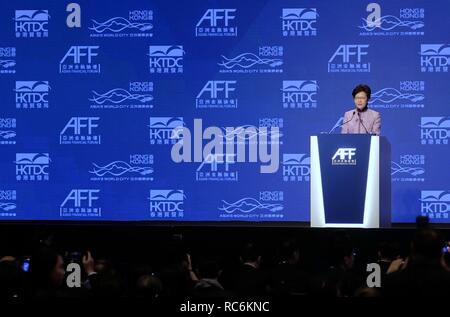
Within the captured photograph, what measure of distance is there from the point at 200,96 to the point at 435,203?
3.17 meters

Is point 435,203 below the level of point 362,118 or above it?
below

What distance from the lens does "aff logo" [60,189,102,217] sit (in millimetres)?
10305

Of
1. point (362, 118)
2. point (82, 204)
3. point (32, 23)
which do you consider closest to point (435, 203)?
point (362, 118)

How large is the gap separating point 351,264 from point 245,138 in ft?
13.5

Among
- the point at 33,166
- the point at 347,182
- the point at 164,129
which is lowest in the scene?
the point at 347,182

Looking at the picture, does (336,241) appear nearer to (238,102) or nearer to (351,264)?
(351,264)

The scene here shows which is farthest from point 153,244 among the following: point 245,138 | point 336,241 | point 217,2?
point 217,2

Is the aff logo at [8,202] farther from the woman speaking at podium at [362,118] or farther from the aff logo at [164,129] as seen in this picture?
the woman speaking at podium at [362,118]

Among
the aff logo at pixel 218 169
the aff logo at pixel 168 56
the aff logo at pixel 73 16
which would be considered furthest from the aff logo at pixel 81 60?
the aff logo at pixel 218 169

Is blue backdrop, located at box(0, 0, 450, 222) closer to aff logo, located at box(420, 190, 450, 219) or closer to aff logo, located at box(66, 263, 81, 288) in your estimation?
aff logo, located at box(420, 190, 450, 219)

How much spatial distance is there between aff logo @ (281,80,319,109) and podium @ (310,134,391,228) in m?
3.36

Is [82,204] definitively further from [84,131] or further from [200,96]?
[200,96]

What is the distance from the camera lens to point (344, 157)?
22.2 feet

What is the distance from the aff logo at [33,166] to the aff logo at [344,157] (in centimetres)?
482
